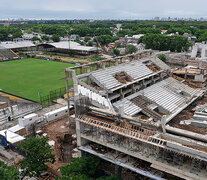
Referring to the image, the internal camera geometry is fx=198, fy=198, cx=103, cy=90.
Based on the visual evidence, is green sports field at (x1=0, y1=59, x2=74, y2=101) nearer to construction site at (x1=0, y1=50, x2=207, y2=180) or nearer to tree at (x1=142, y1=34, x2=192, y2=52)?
construction site at (x1=0, y1=50, x2=207, y2=180)

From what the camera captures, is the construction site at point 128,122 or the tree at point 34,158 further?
the tree at point 34,158

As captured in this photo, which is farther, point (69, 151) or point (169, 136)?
point (69, 151)

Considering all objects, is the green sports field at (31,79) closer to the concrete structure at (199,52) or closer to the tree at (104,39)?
the concrete structure at (199,52)

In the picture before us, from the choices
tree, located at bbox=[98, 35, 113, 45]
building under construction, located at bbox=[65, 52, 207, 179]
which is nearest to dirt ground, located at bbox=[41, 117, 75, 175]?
building under construction, located at bbox=[65, 52, 207, 179]

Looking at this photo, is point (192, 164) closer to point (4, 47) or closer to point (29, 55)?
point (29, 55)

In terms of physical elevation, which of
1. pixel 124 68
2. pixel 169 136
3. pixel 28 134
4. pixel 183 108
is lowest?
pixel 28 134

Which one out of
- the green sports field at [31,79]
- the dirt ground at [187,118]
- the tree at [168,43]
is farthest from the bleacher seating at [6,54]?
the dirt ground at [187,118]

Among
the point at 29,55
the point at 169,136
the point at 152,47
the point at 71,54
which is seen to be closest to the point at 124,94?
the point at 169,136
